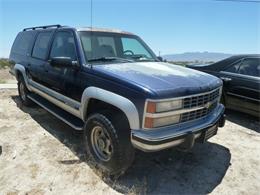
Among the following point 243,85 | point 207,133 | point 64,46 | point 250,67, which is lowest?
point 207,133

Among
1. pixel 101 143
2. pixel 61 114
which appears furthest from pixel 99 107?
pixel 61 114

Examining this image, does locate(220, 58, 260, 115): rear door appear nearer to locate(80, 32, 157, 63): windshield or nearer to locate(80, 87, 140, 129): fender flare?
locate(80, 32, 157, 63): windshield

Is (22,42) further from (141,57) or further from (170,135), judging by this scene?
(170,135)

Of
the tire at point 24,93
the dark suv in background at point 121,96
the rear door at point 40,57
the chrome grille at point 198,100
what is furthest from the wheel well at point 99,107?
the tire at point 24,93

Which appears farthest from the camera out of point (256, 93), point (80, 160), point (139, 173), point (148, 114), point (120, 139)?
point (256, 93)

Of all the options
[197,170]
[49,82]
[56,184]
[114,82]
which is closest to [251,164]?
[197,170]

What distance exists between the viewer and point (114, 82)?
3.29 metres

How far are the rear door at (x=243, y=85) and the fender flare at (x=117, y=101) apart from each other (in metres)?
3.54

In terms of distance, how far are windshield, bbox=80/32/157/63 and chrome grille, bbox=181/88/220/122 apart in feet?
4.65

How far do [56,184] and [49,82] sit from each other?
2291mm

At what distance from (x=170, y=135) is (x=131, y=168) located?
3.26 feet

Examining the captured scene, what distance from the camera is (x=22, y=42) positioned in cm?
707

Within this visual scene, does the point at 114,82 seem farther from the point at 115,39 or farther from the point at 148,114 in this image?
the point at 115,39

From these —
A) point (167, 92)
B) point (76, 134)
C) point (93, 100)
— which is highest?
point (167, 92)
